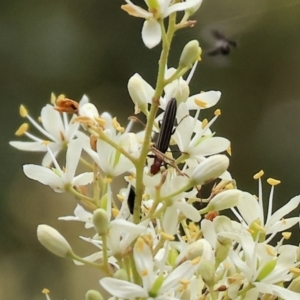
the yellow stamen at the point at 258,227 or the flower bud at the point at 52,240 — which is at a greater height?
the yellow stamen at the point at 258,227

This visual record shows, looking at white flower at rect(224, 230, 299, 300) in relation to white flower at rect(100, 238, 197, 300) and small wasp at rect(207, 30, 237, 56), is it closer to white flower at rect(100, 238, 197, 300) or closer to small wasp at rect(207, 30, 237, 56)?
white flower at rect(100, 238, 197, 300)

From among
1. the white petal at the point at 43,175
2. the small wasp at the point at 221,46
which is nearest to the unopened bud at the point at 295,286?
the white petal at the point at 43,175

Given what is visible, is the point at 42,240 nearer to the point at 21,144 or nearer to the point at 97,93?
the point at 21,144

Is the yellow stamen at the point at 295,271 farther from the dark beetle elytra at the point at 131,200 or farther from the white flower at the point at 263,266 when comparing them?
the dark beetle elytra at the point at 131,200

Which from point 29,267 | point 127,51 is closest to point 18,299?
point 29,267

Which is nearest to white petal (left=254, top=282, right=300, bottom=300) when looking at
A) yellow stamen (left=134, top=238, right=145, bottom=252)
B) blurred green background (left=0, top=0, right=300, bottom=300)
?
yellow stamen (left=134, top=238, right=145, bottom=252)

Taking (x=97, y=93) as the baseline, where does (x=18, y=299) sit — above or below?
below

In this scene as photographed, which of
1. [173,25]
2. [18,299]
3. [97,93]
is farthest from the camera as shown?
[97,93]
